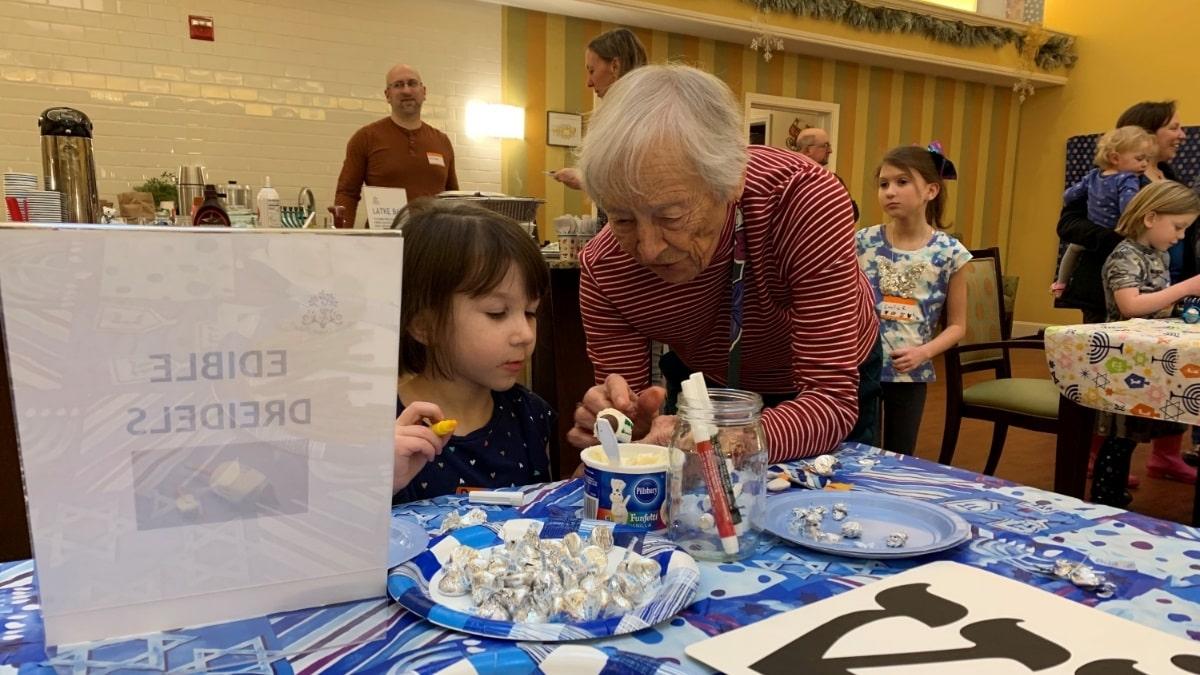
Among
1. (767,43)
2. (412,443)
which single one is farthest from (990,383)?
(767,43)

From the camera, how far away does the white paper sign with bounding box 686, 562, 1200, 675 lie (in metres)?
0.58

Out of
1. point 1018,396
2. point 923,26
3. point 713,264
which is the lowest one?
point 1018,396

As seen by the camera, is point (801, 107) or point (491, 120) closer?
point (491, 120)

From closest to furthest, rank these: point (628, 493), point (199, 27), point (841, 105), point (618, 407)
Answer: point (628, 493), point (618, 407), point (199, 27), point (841, 105)

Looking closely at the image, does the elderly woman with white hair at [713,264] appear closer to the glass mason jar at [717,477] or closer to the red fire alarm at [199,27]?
the glass mason jar at [717,477]

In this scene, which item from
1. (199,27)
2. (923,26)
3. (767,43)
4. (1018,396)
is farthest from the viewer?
(923,26)

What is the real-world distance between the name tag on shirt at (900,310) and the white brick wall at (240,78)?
3.56 meters

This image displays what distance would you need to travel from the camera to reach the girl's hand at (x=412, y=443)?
0.87m

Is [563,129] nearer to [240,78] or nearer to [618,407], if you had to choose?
[240,78]

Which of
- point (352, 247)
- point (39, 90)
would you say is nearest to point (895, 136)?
point (39, 90)

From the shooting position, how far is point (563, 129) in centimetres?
593

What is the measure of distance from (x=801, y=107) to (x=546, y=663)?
6985 mm

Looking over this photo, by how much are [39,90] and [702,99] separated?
15.6ft

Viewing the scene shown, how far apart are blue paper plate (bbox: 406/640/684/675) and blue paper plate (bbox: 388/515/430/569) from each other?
6.1 inches
